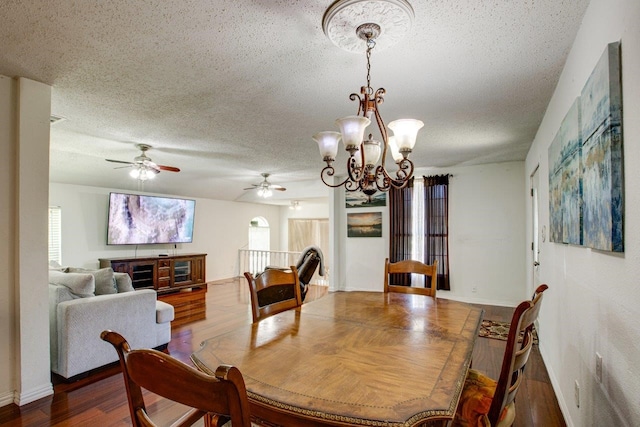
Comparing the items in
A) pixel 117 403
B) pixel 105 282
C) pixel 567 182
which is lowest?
pixel 117 403

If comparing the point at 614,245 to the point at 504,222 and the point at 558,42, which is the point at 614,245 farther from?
the point at 504,222

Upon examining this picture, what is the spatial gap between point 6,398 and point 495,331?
467 cm

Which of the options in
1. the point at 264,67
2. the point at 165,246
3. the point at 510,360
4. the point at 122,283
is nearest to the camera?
the point at 510,360

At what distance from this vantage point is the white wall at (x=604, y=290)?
1124 mm

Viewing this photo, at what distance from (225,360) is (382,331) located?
77cm

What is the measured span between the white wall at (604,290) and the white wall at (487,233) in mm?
2916

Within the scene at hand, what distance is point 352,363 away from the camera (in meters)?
1.24

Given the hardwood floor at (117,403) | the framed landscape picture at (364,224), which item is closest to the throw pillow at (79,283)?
the hardwood floor at (117,403)

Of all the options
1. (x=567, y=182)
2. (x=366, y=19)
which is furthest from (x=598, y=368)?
(x=366, y=19)

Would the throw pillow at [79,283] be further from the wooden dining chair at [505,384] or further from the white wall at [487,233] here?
the white wall at [487,233]

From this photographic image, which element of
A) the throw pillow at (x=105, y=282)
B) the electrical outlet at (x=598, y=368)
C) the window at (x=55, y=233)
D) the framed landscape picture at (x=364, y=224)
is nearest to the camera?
the electrical outlet at (x=598, y=368)

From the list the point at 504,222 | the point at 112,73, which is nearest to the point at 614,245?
the point at 112,73

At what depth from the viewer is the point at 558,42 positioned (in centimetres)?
196

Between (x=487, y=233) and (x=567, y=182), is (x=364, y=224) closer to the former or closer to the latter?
(x=487, y=233)
